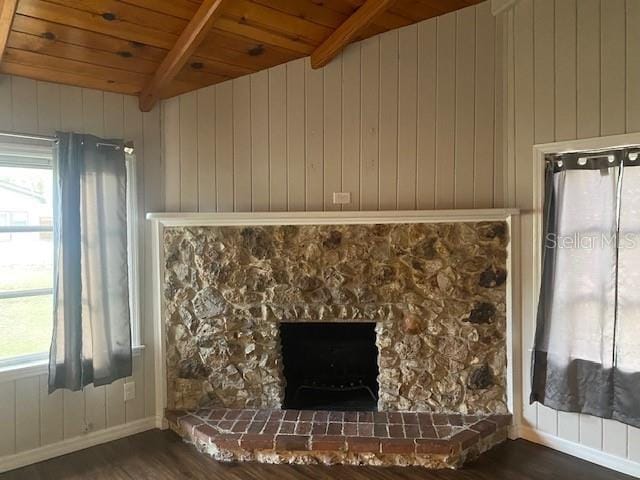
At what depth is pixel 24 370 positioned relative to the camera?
127 inches

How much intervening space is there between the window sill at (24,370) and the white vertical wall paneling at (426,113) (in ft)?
9.08

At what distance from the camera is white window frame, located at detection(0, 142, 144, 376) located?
3.17 m

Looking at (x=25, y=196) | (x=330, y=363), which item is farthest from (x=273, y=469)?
(x=25, y=196)

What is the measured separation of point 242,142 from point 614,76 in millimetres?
2447

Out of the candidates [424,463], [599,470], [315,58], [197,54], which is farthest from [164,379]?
[599,470]

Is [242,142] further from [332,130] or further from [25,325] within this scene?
[25,325]

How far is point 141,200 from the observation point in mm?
3699

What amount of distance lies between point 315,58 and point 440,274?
1.77 m

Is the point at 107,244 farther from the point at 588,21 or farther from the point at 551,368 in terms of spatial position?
the point at 588,21

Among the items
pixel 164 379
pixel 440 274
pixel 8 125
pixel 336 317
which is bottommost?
pixel 164 379

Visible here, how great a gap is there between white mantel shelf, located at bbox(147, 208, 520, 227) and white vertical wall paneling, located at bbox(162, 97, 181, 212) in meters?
0.22

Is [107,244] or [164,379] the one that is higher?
[107,244]

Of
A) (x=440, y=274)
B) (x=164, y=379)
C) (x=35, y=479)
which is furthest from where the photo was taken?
(x=164, y=379)

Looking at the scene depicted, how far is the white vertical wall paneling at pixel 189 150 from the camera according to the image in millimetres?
3754
